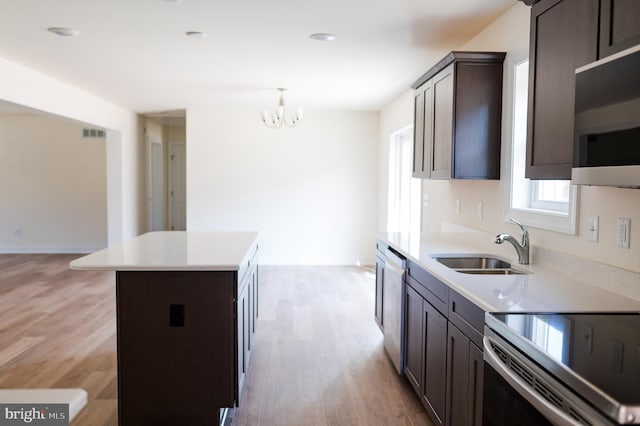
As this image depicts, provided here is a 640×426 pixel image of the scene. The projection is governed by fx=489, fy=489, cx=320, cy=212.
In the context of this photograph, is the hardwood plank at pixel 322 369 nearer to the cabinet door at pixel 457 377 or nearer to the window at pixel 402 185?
the cabinet door at pixel 457 377

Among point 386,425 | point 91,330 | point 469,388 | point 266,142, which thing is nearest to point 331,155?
point 266,142

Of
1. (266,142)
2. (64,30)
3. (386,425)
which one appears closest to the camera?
(386,425)

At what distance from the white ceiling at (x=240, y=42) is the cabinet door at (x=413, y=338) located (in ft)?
5.91

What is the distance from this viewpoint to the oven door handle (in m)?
1.17

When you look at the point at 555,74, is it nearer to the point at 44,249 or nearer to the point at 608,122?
the point at 608,122

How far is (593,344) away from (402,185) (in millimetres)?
5288

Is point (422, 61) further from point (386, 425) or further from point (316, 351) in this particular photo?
point (386, 425)

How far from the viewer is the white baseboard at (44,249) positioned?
8.45 metres

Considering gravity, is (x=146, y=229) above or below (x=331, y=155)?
below

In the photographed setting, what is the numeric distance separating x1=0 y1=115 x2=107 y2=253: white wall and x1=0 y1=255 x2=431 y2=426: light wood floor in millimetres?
2492

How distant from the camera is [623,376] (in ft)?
3.83

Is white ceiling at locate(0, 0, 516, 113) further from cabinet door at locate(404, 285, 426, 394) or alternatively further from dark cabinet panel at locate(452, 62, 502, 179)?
cabinet door at locate(404, 285, 426, 394)

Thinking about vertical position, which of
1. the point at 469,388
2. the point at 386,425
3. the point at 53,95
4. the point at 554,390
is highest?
the point at 53,95

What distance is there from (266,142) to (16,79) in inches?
138
